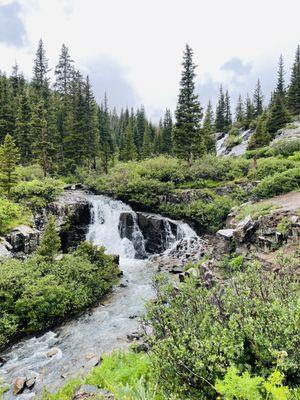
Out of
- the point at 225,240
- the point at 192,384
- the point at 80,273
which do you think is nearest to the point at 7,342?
the point at 80,273

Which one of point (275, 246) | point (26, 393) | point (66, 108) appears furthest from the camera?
point (66, 108)

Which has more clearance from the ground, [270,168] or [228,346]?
[270,168]

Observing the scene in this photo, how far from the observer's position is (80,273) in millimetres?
15078

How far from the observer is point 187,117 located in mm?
34938

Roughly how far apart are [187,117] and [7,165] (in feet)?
71.7

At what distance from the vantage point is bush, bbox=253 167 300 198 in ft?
65.5

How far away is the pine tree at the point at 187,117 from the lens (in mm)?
34406

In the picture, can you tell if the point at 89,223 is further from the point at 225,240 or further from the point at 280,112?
the point at 280,112

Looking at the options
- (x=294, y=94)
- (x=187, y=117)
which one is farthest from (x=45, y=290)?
(x=294, y=94)

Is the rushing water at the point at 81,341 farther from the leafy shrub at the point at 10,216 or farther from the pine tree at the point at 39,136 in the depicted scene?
the pine tree at the point at 39,136

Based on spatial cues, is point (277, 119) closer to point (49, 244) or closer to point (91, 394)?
point (49, 244)

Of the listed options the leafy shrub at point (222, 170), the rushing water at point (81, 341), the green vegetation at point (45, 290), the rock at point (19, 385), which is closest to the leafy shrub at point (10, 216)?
the green vegetation at point (45, 290)

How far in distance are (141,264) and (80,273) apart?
7.64m

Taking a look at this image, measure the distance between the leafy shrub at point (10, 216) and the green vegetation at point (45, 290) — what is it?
192 inches
